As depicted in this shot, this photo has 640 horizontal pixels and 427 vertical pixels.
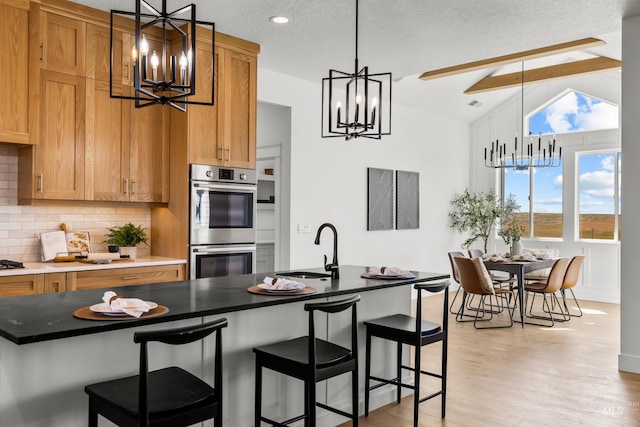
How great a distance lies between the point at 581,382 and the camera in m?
4.19

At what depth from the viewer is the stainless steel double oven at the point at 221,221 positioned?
4.58 m

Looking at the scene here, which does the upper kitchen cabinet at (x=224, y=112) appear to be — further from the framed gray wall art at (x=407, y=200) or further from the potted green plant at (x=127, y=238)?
the framed gray wall art at (x=407, y=200)

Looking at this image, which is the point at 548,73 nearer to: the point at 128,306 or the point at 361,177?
the point at 361,177

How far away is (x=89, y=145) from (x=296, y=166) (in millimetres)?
2565

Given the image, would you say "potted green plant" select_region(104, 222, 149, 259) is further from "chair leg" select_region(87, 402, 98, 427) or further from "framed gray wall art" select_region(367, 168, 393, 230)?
"framed gray wall art" select_region(367, 168, 393, 230)

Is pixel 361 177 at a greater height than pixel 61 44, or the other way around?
pixel 61 44

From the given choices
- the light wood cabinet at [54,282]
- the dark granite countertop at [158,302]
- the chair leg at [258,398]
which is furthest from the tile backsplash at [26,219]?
the chair leg at [258,398]

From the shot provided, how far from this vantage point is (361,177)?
23.5ft

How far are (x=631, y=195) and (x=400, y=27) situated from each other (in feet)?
7.66

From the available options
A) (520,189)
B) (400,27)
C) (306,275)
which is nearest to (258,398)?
(306,275)

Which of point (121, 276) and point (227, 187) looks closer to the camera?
point (121, 276)

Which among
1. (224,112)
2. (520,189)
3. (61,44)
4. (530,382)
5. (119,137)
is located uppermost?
(61,44)

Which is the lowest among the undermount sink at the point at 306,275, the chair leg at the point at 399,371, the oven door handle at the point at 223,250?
the chair leg at the point at 399,371

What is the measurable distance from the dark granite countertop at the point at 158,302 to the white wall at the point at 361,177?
278cm
